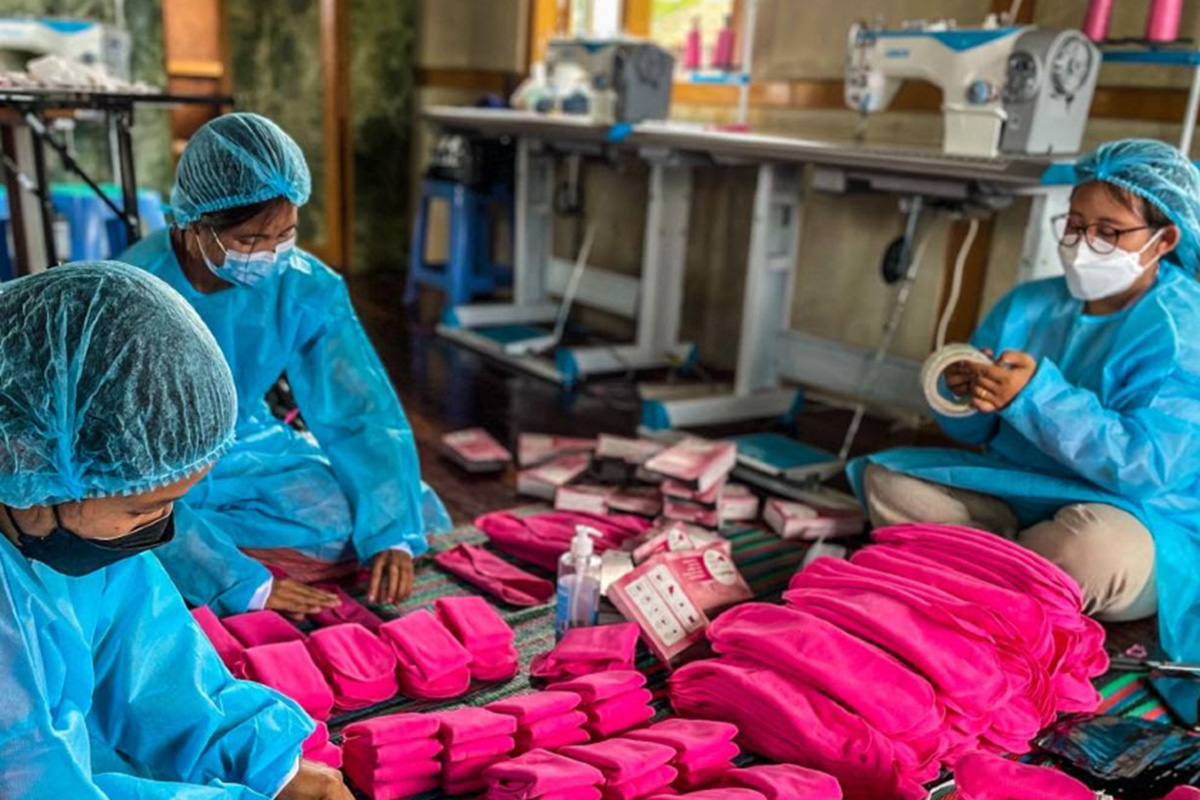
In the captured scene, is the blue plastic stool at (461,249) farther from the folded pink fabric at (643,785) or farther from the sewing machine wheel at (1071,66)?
the folded pink fabric at (643,785)

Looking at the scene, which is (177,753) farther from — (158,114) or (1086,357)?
(158,114)

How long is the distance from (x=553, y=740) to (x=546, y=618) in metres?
0.53

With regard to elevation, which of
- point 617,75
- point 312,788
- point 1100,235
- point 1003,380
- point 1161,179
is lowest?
point 312,788

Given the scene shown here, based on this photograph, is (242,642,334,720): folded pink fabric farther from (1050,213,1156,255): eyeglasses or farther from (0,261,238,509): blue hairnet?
(1050,213,1156,255): eyeglasses

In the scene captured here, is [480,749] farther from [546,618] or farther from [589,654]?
[546,618]

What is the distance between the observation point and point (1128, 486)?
6.72ft

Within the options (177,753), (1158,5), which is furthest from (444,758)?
(1158,5)

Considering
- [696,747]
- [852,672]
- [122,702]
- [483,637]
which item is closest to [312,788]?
[122,702]

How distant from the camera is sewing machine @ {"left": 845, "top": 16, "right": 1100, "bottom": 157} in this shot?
101 inches

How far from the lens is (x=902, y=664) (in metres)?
1.64

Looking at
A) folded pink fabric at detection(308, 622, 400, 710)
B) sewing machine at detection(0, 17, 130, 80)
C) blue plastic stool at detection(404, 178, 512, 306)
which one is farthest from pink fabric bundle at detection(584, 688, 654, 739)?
sewing machine at detection(0, 17, 130, 80)

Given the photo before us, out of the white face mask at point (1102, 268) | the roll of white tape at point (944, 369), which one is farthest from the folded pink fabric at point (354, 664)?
the white face mask at point (1102, 268)

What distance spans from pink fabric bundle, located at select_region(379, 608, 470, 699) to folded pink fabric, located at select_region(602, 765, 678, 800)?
17.7 inches

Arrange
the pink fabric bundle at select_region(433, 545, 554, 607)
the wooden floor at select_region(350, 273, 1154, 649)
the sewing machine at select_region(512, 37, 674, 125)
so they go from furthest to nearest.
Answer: the sewing machine at select_region(512, 37, 674, 125)
the wooden floor at select_region(350, 273, 1154, 649)
the pink fabric bundle at select_region(433, 545, 554, 607)
